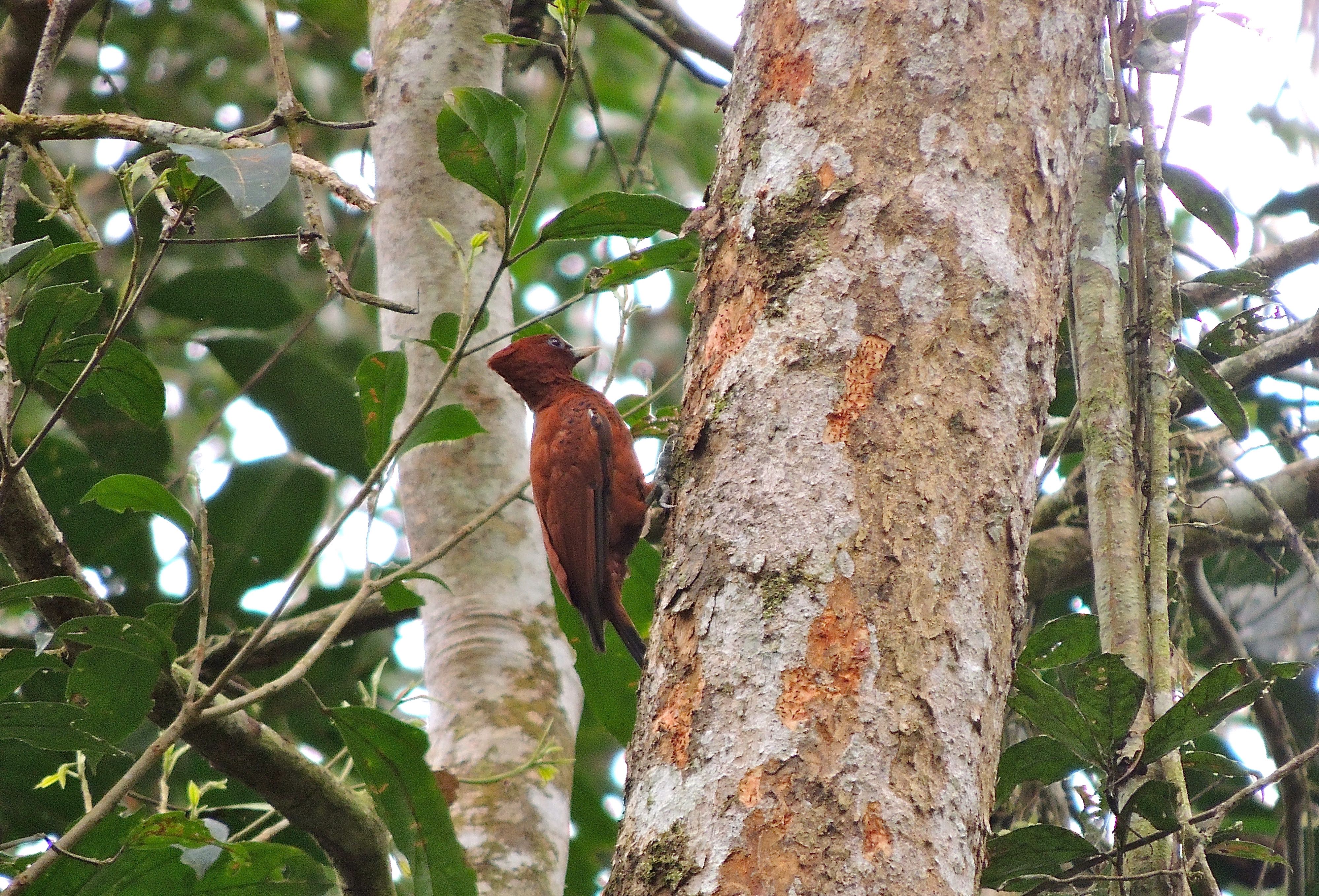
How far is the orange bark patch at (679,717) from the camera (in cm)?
150

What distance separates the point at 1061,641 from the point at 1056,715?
402mm

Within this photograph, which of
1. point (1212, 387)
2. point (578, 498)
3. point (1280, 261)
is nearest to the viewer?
point (1212, 387)

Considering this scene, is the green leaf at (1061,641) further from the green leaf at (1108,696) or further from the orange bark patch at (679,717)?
the orange bark patch at (679,717)

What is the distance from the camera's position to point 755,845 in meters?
1.35

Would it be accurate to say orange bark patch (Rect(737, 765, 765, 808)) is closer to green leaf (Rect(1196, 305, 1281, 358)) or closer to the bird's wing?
green leaf (Rect(1196, 305, 1281, 358))

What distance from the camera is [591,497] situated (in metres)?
3.70

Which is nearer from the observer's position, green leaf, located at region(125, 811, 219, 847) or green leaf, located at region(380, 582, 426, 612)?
green leaf, located at region(125, 811, 219, 847)

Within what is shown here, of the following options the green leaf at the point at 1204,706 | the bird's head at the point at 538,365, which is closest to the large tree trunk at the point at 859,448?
the green leaf at the point at 1204,706

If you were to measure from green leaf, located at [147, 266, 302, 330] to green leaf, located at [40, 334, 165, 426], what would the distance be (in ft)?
5.03

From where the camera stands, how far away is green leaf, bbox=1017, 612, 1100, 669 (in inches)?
89.9

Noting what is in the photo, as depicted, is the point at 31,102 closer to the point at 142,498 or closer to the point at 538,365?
the point at 142,498

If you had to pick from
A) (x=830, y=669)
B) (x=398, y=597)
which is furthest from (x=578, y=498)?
(x=830, y=669)

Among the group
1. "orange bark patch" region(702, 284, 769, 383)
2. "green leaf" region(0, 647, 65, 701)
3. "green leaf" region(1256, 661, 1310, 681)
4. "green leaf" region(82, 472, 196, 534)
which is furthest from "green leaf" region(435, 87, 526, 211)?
"green leaf" region(1256, 661, 1310, 681)

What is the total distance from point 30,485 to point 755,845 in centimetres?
145
